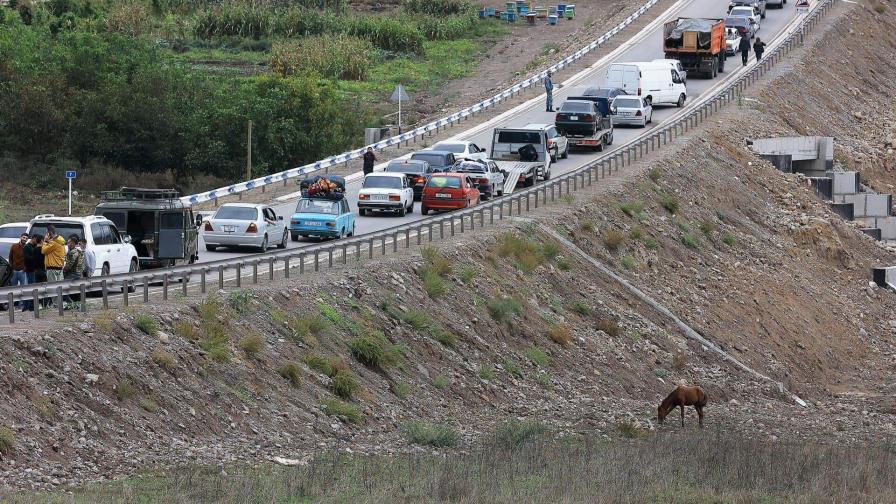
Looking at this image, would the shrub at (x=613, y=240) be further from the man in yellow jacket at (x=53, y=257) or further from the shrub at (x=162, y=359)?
the shrub at (x=162, y=359)

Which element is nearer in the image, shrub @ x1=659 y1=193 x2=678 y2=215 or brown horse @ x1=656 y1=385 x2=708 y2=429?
brown horse @ x1=656 y1=385 x2=708 y2=429

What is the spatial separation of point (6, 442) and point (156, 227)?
12.6 m

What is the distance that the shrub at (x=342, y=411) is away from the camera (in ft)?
84.4

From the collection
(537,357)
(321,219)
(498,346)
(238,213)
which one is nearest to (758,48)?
(321,219)

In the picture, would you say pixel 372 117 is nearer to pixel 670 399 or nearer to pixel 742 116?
pixel 742 116

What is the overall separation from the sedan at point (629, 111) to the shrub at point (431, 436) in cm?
3795

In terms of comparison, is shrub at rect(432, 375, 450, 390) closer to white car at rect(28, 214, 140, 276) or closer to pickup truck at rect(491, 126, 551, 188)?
white car at rect(28, 214, 140, 276)

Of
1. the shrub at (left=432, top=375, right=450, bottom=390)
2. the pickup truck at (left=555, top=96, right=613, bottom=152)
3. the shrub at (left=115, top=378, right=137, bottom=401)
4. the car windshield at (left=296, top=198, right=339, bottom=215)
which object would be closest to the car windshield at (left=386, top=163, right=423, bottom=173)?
the car windshield at (left=296, top=198, right=339, bottom=215)

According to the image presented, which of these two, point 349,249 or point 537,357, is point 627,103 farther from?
point 537,357

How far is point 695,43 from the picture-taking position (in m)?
71.8

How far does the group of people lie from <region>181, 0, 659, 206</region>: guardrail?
9260mm

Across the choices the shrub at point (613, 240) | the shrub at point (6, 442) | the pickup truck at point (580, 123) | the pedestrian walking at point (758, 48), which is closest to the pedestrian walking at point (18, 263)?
the shrub at point (6, 442)

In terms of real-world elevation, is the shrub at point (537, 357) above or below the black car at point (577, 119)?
below

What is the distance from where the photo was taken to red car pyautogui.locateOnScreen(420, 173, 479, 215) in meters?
44.4
